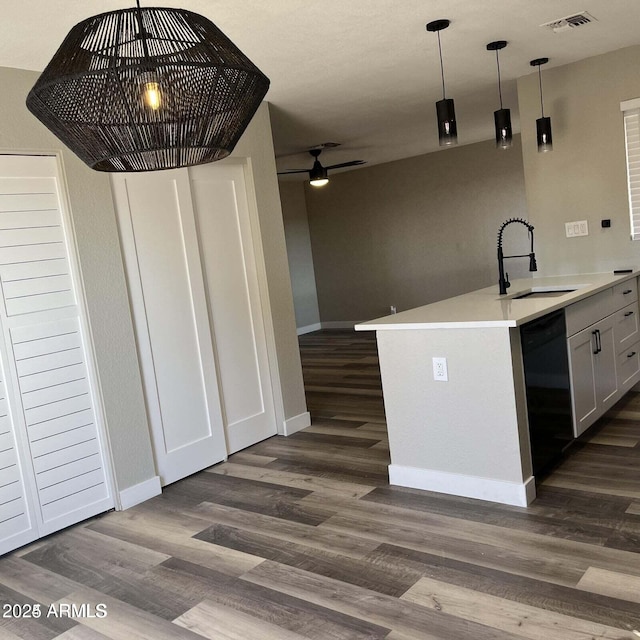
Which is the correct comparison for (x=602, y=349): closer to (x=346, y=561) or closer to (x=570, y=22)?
(x=570, y=22)

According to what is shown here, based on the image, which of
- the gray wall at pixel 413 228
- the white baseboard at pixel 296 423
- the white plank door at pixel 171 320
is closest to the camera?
the white plank door at pixel 171 320

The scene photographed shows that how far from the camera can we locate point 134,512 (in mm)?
3428

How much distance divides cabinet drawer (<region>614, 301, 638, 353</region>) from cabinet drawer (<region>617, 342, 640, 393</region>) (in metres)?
0.05

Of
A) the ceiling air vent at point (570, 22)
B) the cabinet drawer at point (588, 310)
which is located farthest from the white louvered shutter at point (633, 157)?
the ceiling air vent at point (570, 22)

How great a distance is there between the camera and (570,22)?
140 inches

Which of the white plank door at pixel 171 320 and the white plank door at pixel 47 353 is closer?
the white plank door at pixel 47 353

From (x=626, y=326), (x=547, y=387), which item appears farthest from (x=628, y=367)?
(x=547, y=387)

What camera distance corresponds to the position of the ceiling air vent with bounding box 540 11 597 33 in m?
3.47

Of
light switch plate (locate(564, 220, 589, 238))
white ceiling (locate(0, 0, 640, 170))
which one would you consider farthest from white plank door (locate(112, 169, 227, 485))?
light switch plate (locate(564, 220, 589, 238))

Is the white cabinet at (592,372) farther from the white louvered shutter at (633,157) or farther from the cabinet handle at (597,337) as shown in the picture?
the white louvered shutter at (633,157)

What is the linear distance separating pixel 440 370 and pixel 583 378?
3.23ft

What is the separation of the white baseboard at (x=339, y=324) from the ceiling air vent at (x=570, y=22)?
635 centimetres

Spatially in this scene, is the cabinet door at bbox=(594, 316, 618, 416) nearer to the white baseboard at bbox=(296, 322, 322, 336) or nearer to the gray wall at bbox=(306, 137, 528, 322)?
the gray wall at bbox=(306, 137, 528, 322)

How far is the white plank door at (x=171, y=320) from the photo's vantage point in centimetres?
365
